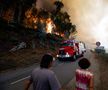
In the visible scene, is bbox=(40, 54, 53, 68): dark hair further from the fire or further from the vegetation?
the fire

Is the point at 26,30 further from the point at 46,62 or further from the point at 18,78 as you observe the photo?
the point at 46,62

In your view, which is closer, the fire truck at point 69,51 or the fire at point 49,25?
the fire truck at point 69,51

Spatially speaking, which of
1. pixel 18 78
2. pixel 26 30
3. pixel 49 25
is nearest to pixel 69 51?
pixel 18 78

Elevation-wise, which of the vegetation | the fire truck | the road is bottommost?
the road

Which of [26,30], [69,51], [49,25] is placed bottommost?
[69,51]

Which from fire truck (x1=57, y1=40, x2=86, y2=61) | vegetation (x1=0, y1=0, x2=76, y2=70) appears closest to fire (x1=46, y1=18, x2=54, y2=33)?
vegetation (x1=0, y1=0, x2=76, y2=70)

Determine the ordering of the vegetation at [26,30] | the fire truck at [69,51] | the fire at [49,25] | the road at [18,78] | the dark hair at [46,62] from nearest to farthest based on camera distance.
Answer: the dark hair at [46,62] → the road at [18,78] → the fire truck at [69,51] → the vegetation at [26,30] → the fire at [49,25]

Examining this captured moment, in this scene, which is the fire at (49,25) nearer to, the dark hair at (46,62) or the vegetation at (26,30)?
the vegetation at (26,30)

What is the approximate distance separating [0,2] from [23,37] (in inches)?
416

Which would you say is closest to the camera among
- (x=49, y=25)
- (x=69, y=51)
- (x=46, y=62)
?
(x=46, y=62)

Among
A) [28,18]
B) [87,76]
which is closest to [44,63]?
[87,76]

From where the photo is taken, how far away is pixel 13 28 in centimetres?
5825

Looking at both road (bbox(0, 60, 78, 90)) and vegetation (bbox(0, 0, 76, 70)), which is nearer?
road (bbox(0, 60, 78, 90))

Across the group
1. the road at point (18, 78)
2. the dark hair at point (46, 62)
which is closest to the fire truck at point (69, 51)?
the road at point (18, 78)
